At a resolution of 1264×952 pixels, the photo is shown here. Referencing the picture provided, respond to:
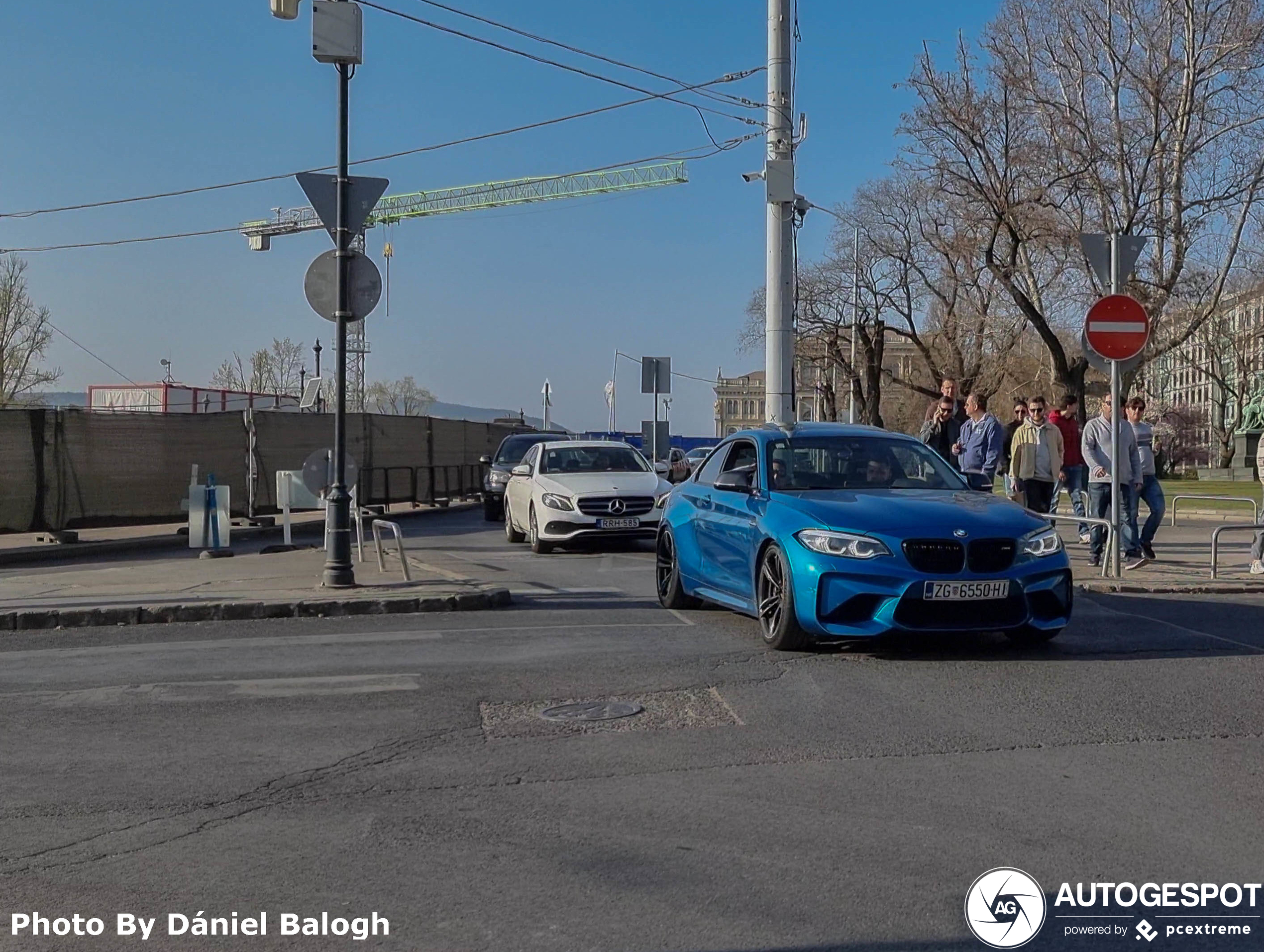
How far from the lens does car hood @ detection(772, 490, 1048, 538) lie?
823cm

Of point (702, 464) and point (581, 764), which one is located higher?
point (702, 464)

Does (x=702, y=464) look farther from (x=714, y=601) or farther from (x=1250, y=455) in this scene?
(x=1250, y=455)

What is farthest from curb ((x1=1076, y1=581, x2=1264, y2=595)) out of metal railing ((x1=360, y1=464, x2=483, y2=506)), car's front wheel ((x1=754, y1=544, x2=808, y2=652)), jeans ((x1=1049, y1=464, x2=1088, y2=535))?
metal railing ((x1=360, y1=464, x2=483, y2=506))

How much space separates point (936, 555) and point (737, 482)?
1.96 metres

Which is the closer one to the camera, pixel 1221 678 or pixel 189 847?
pixel 189 847

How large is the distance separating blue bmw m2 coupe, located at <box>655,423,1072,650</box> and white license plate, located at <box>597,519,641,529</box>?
21.8 feet

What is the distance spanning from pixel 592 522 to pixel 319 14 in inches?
283

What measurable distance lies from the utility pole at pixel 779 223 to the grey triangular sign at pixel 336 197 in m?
7.60

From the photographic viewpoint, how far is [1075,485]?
16906 mm

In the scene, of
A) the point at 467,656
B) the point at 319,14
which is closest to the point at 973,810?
the point at 467,656

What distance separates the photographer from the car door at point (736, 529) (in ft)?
30.6

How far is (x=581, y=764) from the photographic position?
5934mm

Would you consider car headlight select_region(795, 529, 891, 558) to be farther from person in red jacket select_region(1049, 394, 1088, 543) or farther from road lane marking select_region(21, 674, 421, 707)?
person in red jacket select_region(1049, 394, 1088, 543)

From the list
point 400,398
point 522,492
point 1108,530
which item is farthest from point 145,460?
point 400,398
